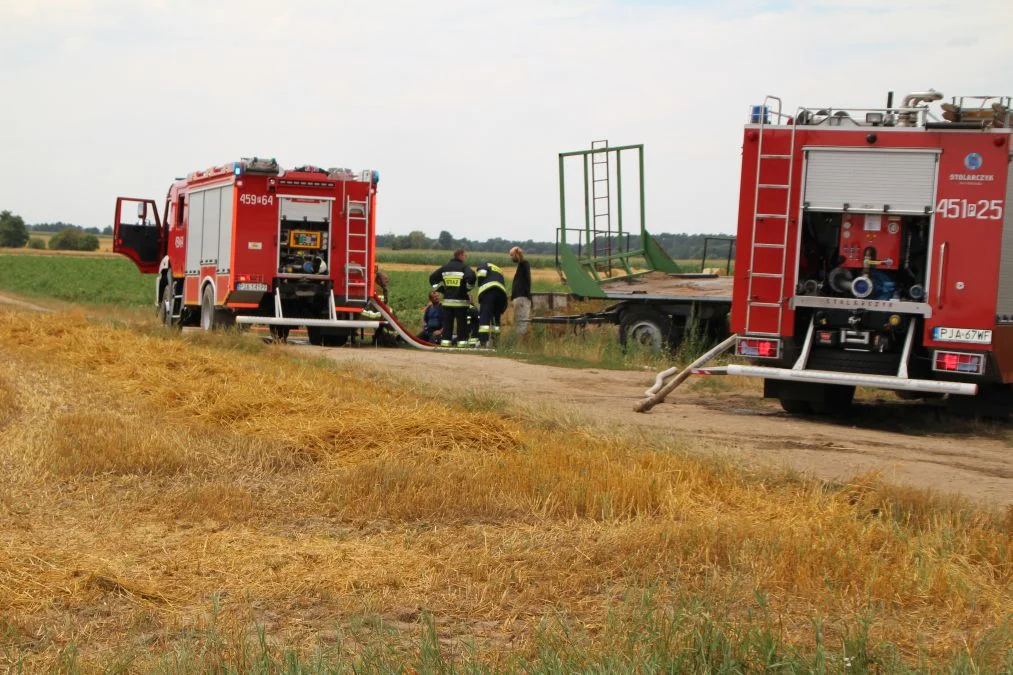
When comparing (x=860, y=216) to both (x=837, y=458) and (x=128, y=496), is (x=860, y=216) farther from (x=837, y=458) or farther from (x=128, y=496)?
(x=128, y=496)

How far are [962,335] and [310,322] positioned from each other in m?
11.0

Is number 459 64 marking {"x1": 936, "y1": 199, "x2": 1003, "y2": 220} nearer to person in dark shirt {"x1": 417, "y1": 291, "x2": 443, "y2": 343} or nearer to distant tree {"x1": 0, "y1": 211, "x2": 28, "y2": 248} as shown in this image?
person in dark shirt {"x1": 417, "y1": 291, "x2": 443, "y2": 343}

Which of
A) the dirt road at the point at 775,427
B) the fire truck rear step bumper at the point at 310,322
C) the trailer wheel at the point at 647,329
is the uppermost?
the trailer wheel at the point at 647,329

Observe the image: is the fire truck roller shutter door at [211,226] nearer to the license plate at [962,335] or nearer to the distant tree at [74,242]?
the license plate at [962,335]

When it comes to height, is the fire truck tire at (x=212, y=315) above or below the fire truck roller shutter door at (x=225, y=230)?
below

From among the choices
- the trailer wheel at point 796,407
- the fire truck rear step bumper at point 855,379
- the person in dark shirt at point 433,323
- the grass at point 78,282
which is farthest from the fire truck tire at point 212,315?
the grass at point 78,282

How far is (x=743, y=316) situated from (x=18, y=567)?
8522 millimetres

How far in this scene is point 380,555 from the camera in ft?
20.5

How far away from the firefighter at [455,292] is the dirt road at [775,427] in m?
2.96

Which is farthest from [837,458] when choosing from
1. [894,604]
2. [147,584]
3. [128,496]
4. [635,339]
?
[635,339]

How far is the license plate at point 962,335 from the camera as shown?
11914 mm

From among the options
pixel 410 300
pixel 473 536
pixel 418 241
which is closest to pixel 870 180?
pixel 473 536

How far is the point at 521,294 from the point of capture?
2159 cm

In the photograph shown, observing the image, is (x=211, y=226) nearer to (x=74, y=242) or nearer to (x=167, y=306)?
(x=167, y=306)
